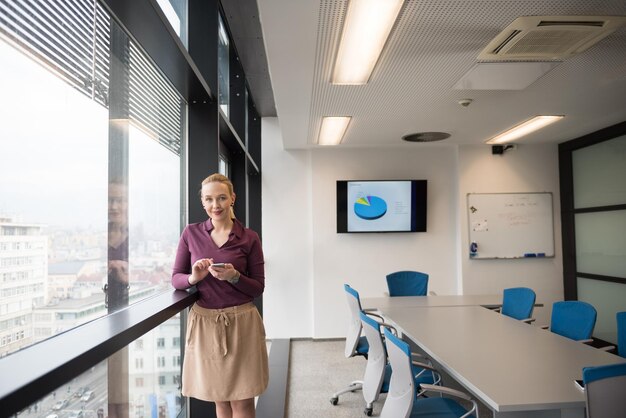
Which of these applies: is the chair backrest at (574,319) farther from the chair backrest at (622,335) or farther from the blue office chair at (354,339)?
the blue office chair at (354,339)

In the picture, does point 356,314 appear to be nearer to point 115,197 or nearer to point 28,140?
point 115,197

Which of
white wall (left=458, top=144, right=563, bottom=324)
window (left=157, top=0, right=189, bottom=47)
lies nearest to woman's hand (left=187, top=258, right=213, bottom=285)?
window (left=157, top=0, right=189, bottom=47)

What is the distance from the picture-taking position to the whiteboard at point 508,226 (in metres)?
6.52

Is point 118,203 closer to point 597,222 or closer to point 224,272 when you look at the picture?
point 224,272

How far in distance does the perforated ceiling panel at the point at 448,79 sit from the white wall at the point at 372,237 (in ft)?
2.65

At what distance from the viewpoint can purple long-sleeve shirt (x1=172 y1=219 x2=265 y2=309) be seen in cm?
Result: 230

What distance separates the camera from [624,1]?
8.10 ft

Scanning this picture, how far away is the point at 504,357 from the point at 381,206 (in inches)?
159

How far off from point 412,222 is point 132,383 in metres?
5.18

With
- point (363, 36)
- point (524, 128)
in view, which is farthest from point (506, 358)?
point (524, 128)

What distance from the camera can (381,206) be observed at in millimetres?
6586

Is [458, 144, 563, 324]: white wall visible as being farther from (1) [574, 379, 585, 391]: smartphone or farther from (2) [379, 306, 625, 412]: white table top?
(1) [574, 379, 585, 391]: smartphone

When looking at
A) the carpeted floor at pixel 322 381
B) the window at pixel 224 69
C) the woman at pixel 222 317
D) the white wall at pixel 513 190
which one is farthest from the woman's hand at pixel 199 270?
the white wall at pixel 513 190

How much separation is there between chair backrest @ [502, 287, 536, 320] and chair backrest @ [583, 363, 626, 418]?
2311 millimetres
